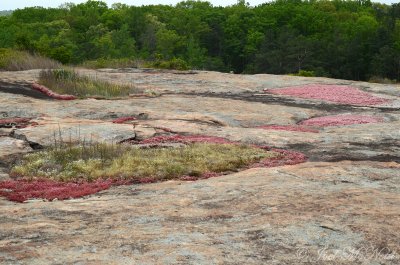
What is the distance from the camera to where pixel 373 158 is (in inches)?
632

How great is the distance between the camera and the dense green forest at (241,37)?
9700cm

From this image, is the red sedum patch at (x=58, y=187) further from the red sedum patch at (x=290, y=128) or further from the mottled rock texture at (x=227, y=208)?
the red sedum patch at (x=290, y=128)

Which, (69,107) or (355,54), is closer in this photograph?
(69,107)

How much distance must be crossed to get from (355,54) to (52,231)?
3777 inches

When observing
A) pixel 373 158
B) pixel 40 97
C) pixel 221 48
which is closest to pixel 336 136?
pixel 373 158

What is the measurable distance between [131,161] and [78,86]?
1658 cm

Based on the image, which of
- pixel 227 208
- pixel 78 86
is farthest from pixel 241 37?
pixel 227 208

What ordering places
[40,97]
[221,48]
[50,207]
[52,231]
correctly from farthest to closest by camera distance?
[221,48], [40,97], [50,207], [52,231]

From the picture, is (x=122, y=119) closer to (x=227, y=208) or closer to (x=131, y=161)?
(x=131, y=161)

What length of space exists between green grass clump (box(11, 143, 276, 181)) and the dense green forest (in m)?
60.0

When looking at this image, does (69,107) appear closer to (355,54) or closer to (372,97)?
(372,97)

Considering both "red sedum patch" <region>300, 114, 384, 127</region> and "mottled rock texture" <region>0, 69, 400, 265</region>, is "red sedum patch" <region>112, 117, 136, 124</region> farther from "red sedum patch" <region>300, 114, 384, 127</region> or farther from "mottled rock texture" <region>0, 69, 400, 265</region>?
"red sedum patch" <region>300, 114, 384, 127</region>

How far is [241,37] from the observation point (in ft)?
412

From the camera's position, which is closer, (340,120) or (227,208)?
(227,208)
